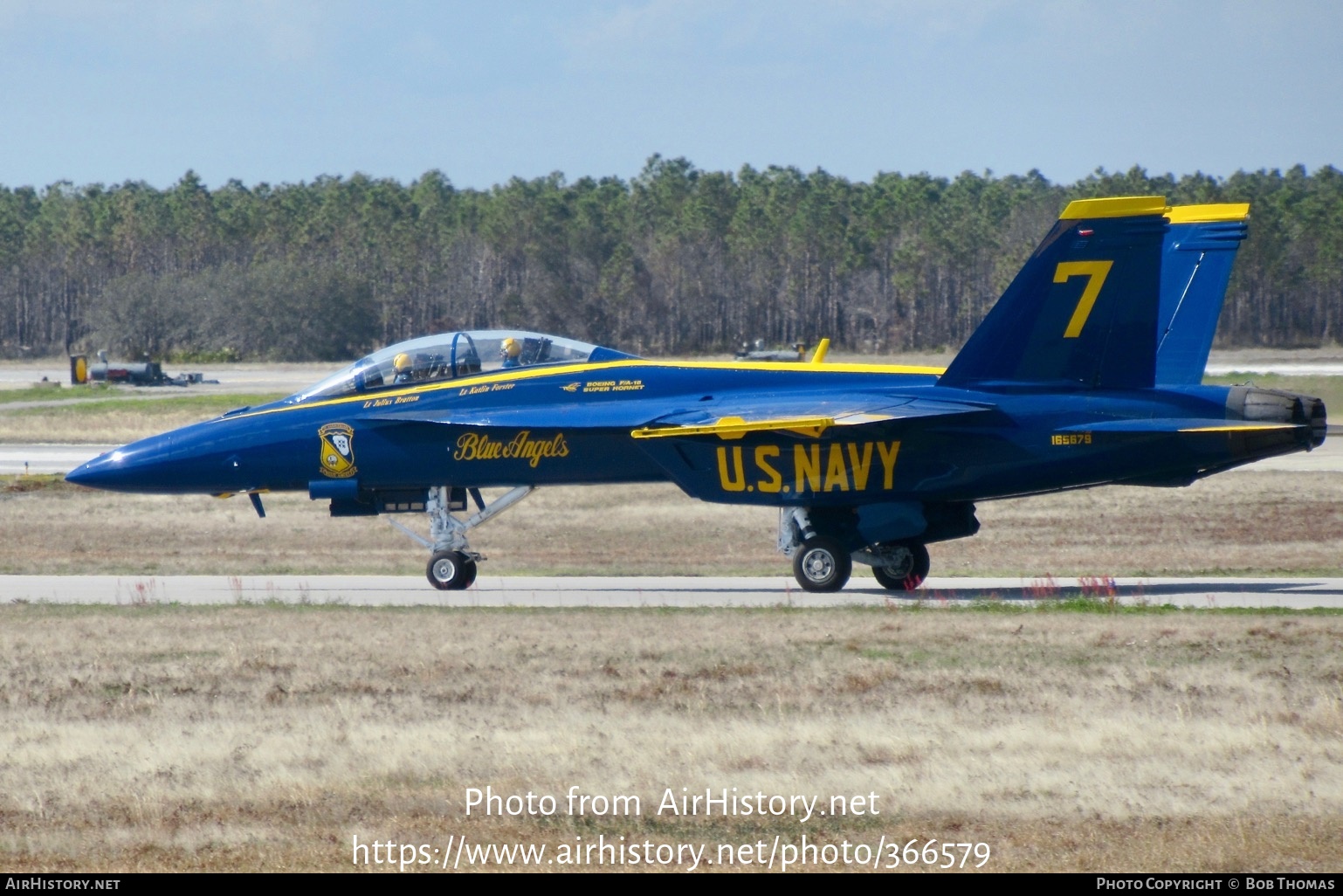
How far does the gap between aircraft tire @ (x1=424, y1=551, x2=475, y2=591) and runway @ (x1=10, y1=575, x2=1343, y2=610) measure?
0.52ft

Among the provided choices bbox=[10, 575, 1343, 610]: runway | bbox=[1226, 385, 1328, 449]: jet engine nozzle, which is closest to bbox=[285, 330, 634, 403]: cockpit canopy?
bbox=[10, 575, 1343, 610]: runway

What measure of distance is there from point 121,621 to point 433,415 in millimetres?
4899

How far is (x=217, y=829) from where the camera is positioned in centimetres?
856

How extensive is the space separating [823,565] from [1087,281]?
4.87 m

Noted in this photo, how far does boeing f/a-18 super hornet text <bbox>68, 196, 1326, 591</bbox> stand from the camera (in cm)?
1767

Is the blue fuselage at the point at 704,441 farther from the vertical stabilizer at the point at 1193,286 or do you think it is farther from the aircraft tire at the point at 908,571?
the aircraft tire at the point at 908,571

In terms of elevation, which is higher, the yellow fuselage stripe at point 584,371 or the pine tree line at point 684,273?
the pine tree line at point 684,273

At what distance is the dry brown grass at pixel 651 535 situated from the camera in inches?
925

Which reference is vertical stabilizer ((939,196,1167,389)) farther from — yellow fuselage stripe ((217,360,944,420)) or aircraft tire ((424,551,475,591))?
aircraft tire ((424,551,475,591))

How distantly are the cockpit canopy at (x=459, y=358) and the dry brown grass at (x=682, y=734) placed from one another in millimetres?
4806

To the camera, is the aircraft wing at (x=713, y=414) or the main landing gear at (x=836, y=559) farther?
the main landing gear at (x=836, y=559)

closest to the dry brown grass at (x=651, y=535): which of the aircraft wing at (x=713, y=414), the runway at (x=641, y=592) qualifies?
the runway at (x=641, y=592)

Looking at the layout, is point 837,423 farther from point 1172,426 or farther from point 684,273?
point 684,273

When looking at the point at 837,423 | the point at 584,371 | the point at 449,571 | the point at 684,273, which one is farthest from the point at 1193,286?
the point at 684,273
